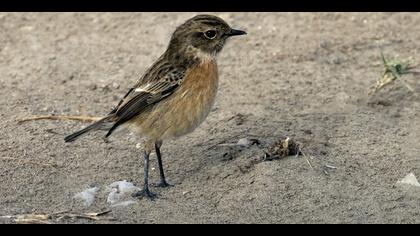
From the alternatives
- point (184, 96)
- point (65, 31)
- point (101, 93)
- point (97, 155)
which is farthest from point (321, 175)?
point (65, 31)

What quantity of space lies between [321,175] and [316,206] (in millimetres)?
589

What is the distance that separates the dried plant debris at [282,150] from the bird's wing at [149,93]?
1.20 meters

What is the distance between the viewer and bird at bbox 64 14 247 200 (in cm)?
901

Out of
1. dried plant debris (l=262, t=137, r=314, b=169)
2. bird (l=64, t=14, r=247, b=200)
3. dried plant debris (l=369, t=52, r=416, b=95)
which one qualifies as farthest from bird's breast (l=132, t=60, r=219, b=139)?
dried plant debris (l=369, t=52, r=416, b=95)

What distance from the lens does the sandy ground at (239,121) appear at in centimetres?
848

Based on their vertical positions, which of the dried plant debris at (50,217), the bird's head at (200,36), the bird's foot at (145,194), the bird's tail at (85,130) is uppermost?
the bird's head at (200,36)

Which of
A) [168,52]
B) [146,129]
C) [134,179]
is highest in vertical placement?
[168,52]

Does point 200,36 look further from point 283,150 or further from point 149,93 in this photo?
point 283,150

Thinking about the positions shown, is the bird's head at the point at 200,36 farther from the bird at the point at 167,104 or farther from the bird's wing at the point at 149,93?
the bird's wing at the point at 149,93

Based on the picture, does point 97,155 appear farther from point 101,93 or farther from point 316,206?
point 316,206

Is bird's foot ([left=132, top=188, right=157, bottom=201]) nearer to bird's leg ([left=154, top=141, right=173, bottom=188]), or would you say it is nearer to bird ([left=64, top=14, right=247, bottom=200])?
bird ([left=64, top=14, right=247, bottom=200])

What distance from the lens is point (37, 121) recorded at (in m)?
10.4

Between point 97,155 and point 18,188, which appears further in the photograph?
point 97,155

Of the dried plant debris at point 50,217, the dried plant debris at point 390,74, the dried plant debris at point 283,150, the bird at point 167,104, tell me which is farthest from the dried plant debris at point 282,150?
the dried plant debris at point 390,74
